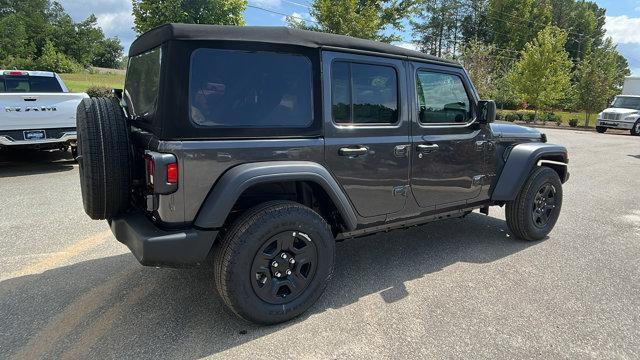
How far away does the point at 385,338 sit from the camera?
9.23ft

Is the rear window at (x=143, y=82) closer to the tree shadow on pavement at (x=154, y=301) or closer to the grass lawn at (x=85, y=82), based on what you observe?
the tree shadow on pavement at (x=154, y=301)

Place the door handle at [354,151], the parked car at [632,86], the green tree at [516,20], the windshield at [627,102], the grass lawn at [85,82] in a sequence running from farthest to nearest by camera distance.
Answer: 1. the green tree at [516,20]
2. the grass lawn at [85,82]
3. the parked car at [632,86]
4. the windshield at [627,102]
5. the door handle at [354,151]

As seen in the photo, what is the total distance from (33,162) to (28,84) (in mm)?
1725

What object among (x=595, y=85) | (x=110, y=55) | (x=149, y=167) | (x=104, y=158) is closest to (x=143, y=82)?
(x=104, y=158)

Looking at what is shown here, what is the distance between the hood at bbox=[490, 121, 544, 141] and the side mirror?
0.27 meters

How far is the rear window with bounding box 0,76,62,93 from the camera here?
8.02 m

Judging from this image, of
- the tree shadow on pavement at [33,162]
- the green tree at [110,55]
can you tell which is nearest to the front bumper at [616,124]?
the tree shadow on pavement at [33,162]

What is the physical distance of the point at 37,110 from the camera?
7.38 meters

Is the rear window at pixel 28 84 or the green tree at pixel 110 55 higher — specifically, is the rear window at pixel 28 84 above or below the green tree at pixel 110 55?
below

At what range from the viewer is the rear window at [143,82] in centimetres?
280

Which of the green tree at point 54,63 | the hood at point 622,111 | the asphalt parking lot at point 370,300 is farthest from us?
the green tree at point 54,63

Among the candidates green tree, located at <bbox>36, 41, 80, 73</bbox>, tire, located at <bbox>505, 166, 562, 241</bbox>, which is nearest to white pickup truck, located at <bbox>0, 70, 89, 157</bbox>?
tire, located at <bbox>505, 166, 562, 241</bbox>

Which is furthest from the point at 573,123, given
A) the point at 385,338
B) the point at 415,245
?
the point at 385,338

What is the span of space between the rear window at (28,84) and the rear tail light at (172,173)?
7485mm
